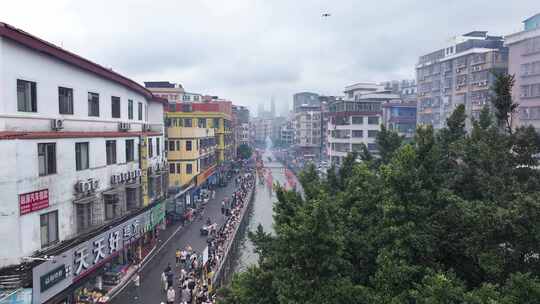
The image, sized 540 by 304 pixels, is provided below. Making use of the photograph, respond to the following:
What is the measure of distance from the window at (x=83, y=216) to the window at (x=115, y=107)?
6169 mm

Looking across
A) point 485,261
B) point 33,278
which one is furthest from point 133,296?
point 485,261

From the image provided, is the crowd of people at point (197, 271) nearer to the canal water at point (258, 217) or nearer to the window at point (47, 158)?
the canal water at point (258, 217)

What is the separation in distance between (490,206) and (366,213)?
439 centimetres

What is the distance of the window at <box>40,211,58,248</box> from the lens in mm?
15552

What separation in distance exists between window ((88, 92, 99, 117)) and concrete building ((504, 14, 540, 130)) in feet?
102

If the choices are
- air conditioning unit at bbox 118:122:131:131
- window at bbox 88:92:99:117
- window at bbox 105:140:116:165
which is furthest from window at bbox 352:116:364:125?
window at bbox 88:92:99:117

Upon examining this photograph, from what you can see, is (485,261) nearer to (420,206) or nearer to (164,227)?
(420,206)

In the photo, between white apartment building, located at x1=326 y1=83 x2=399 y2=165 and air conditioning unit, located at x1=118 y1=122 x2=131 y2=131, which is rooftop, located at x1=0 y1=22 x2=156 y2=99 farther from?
white apartment building, located at x1=326 y1=83 x2=399 y2=165


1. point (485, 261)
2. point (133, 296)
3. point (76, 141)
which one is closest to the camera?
point (485, 261)

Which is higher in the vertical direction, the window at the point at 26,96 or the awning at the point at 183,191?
the window at the point at 26,96

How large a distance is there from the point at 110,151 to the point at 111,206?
295 cm

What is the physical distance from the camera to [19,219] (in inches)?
553

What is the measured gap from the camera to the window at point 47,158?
1548cm

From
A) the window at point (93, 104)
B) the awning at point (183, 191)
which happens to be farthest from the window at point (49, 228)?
the awning at point (183, 191)
